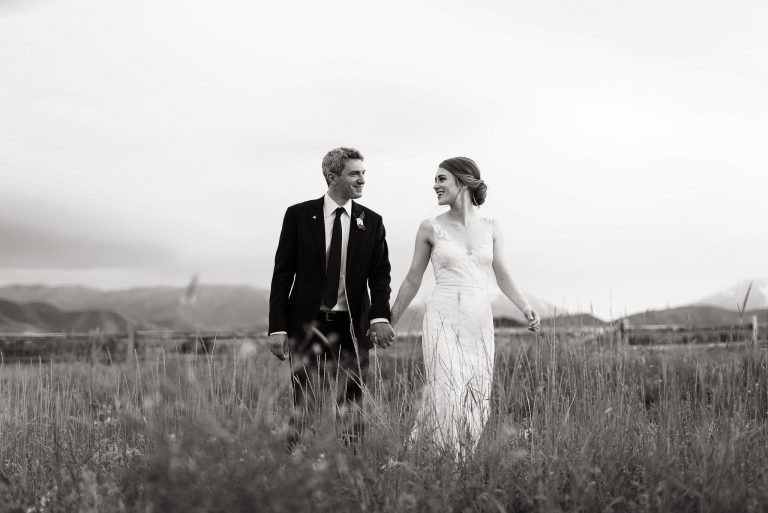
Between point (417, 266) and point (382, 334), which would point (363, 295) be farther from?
point (417, 266)

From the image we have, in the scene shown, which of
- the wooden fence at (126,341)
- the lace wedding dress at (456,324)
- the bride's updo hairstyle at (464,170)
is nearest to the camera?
the lace wedding dress at (456,324)

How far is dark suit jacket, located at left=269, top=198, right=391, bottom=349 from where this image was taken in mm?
4543

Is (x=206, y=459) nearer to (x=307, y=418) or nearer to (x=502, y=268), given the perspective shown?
(x=307, y=418)

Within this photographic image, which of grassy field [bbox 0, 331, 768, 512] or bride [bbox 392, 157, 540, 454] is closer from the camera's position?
grassy field [bbox 0, 331, 768, 512]

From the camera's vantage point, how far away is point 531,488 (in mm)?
3277

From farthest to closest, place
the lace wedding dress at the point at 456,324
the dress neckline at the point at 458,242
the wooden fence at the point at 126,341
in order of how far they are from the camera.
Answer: the wooden fence at the point at 126,341
the dress neckline at the point at 458,242
the lace wedding dress at the point at 456,324

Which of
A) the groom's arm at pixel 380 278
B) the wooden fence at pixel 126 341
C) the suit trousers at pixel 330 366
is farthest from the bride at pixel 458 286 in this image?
the wooden fence at pixel 126 341

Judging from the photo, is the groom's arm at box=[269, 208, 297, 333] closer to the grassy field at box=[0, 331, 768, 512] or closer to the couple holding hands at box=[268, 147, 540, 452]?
the couple holding hands at box=[268, 147, 540, 452]

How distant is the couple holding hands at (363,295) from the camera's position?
4.48 metres

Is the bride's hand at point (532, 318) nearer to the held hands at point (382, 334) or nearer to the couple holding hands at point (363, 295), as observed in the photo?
the couple holding hands at point (363, 295)

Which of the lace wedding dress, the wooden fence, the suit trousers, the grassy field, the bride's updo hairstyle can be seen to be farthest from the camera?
the wooden fence

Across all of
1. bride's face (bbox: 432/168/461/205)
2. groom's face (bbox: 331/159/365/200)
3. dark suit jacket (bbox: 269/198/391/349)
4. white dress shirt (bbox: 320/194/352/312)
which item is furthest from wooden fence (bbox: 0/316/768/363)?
groom's face (bbox: 331/159/365/200)

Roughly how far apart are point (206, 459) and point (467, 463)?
4.27 feet

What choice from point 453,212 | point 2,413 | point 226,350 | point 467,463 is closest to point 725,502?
point 467,463
